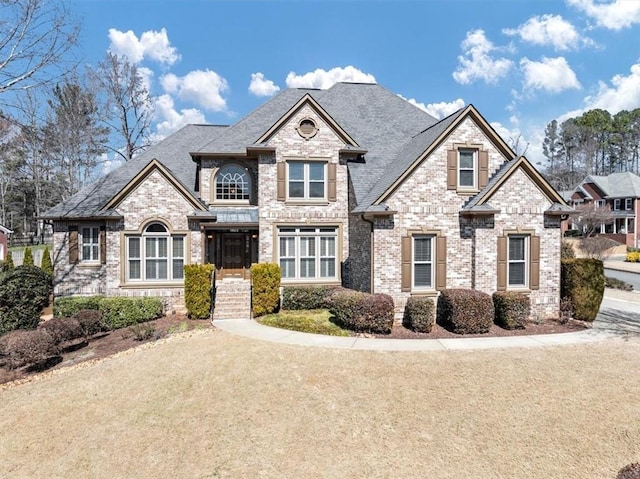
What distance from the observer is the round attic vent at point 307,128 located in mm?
15938

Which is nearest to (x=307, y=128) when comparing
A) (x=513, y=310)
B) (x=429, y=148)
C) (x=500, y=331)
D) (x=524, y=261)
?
(x=429, y=148)

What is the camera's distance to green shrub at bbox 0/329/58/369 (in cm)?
955

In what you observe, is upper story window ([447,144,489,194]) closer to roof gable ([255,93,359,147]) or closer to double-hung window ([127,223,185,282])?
roof gable ([255,93,359,147])

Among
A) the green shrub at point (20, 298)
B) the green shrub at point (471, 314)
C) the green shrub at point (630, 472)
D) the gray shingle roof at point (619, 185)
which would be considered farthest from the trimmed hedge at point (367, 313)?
the gray shingle roof at point (619, 185)

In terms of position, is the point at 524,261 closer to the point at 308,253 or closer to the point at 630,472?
the point at 308,253

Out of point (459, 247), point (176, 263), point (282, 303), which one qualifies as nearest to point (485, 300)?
point (459, 247)

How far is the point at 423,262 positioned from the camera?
45.1 feet

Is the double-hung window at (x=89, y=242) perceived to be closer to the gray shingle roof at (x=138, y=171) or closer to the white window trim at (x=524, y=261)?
the gray shingle roof at (x=138, y=171)

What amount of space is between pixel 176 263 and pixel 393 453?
12.5 metres

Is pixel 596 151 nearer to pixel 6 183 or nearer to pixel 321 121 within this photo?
pixel 321 121

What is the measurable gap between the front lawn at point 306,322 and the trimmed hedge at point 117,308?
4.37 meters

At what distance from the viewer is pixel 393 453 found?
5.96 meters

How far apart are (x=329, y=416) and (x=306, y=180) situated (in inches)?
435

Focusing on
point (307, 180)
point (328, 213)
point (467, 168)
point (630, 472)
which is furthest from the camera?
point (328, 213)
